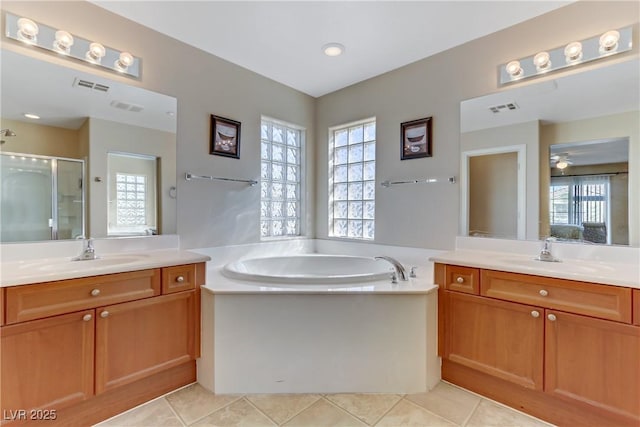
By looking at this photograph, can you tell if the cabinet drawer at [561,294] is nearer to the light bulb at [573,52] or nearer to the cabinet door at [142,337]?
the light bulb at [573,52]

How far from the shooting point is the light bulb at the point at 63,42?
1.72m

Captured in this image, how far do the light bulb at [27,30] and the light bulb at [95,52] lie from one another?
0.23 m

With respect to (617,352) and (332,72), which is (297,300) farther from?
(332,72)

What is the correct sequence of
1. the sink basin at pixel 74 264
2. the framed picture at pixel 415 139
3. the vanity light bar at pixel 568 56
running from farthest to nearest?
the framed picture at pixel 415 139, the vanity light bar at pixel 568 56, the sink basin at pixel 74 264

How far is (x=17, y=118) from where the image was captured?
163 centimetres

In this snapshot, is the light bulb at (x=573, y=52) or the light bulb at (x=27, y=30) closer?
the light bulb at (x=27, y=30)

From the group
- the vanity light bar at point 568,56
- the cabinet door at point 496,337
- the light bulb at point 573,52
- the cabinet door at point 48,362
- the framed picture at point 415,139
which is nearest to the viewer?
the cabinet door at point 48,362

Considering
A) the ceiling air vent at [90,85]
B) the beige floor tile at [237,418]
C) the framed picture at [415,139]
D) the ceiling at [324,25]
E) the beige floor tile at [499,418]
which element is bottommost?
the beige floor tile at [499,418]

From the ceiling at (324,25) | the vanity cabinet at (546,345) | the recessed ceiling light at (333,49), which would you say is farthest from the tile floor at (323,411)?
the recessed ceiling light at (333,49)

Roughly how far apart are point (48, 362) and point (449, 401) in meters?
2.05

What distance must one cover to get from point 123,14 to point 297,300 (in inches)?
84.3

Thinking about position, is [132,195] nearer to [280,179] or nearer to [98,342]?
[98,342]

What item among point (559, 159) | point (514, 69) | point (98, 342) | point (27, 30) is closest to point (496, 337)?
point (559, 159)

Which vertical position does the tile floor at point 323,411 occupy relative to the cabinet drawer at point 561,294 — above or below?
below
